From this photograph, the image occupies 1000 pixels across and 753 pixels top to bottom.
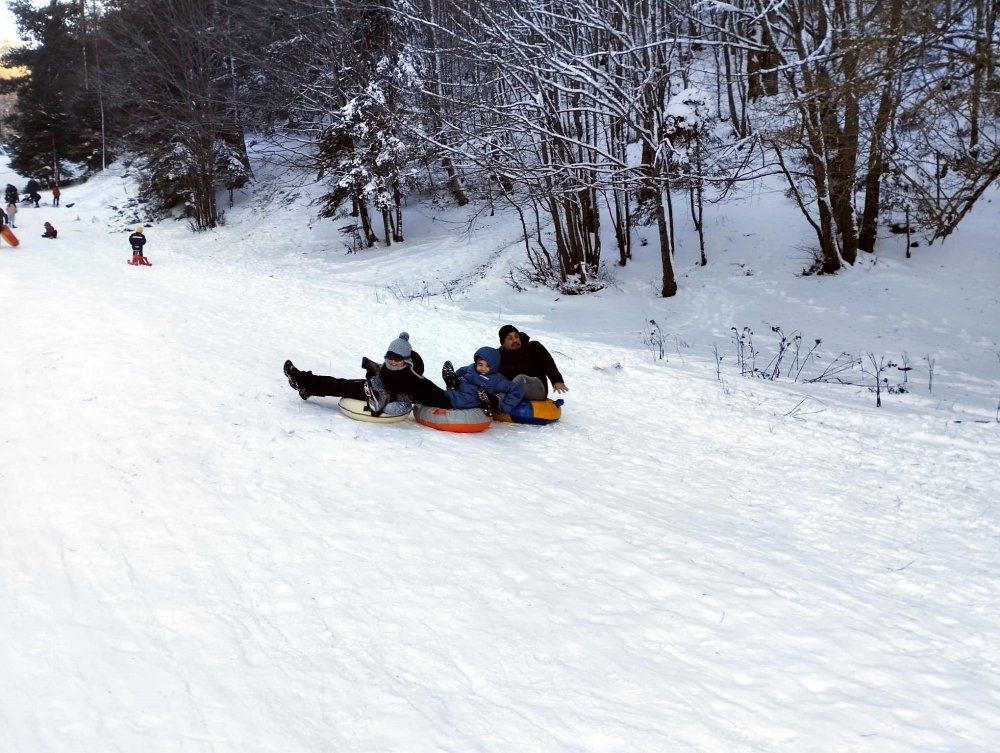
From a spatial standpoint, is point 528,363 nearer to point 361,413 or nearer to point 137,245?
point 361,413

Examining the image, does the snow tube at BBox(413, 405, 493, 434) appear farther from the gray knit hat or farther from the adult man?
the adult man

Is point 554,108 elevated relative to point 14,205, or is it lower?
lower

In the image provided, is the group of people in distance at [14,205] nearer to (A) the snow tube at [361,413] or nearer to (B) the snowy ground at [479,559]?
(B) the snowy ground at [479,559]

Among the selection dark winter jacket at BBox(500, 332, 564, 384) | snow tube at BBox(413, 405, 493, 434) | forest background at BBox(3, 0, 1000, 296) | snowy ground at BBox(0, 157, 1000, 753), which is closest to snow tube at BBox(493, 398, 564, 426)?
snowy ground at BBox(0, 157, 1000, 753)

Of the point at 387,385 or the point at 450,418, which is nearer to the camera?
the point at 387,385

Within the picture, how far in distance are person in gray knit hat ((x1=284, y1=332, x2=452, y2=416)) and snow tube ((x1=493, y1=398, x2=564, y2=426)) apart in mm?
828

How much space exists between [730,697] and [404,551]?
196cm

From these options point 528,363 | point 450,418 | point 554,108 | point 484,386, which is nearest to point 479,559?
point 450,418

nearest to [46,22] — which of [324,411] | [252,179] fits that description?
[252,179]

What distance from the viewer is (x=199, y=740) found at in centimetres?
249

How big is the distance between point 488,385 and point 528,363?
67 cm

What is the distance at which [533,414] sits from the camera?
718 cm

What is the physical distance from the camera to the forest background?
28.3ft

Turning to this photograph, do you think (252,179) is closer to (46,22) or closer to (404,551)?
(46,22)
